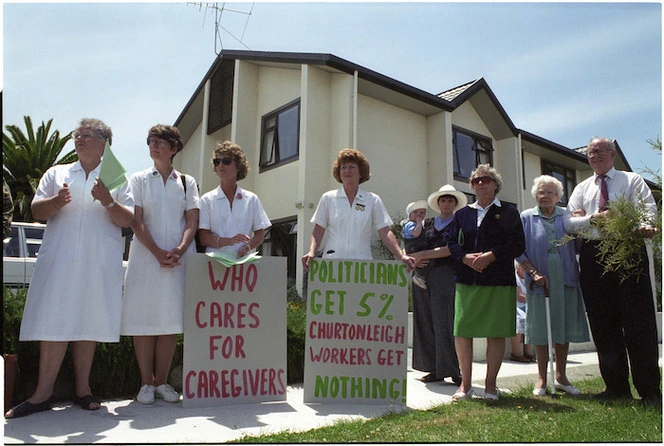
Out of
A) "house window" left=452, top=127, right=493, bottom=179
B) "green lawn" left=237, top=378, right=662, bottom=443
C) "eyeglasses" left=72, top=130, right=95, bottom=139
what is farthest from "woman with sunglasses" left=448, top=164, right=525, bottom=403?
"house window" left=452, top=127, right=493, bottom=179

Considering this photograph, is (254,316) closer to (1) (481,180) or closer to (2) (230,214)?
(2) (230,214)

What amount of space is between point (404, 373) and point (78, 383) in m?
2.43

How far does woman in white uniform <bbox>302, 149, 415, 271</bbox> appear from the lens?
4.49m

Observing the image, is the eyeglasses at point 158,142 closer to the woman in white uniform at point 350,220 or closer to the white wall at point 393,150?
the woman in white uniform at point 350,220

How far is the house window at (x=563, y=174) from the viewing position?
21.4 metres

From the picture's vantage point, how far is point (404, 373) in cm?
427

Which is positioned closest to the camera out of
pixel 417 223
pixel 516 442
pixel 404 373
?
pixel 516 442

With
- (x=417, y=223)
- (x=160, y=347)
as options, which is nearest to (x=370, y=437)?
(x=160, y=347)

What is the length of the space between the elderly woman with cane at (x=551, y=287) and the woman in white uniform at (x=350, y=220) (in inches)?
47.8

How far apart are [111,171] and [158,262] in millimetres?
795

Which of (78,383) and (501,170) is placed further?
(501,170)

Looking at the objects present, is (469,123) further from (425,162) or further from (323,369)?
(323,369)

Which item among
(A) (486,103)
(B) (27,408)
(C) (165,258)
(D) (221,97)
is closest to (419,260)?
(C) (165,258)

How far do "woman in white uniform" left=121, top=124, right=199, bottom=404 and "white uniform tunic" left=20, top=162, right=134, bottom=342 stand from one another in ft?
0.60
